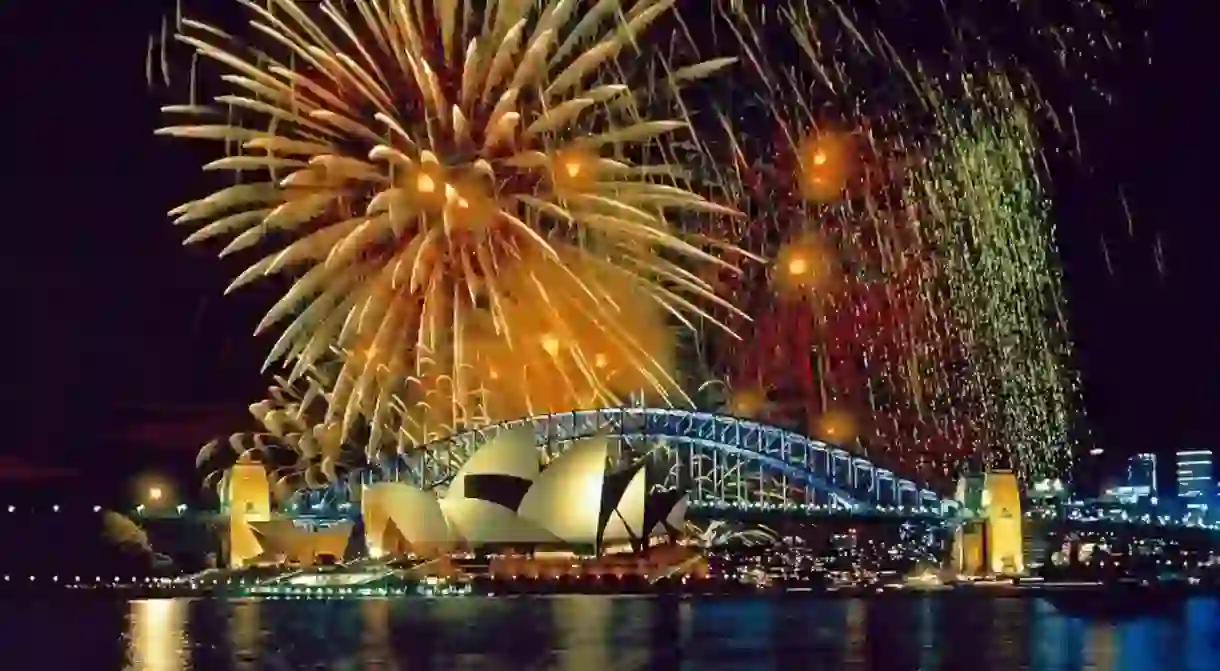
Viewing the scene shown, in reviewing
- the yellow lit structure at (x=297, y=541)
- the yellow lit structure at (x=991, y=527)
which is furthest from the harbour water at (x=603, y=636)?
the yellow lit structure at (x=297, y=541)

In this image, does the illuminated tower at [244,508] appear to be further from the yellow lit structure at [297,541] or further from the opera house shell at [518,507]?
the opera house shell at [518,507]

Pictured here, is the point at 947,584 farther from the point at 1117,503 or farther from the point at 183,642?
the point at 183,642

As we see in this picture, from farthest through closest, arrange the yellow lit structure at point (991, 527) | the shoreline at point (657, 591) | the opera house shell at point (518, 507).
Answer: the opera house shell at point (518, 507) → the yellow lit structure at point (991, 527) → the shoreline at point (657, 591)

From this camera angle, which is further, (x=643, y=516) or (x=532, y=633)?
(x=643, y=516)

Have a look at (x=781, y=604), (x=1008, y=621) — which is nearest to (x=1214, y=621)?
(x=1008, y=621)

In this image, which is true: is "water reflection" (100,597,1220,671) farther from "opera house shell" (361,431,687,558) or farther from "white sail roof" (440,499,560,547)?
"opera house shell" (361,431,687,558)

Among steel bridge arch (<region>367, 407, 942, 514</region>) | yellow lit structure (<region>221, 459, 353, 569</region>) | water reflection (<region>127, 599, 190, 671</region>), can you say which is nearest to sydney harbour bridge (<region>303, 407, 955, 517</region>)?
steel bridge arch (<region>367, 407, 942, 514</region>)
